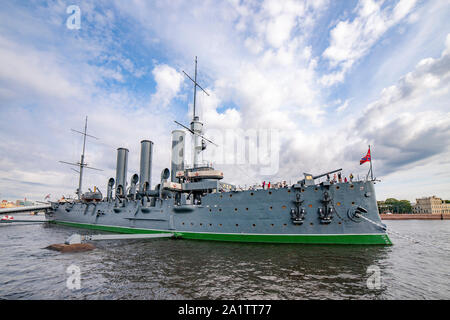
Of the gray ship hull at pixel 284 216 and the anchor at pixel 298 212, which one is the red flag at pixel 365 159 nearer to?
the gray ship hull at pixel 284 216

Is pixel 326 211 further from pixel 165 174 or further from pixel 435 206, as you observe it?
pixel 435 206

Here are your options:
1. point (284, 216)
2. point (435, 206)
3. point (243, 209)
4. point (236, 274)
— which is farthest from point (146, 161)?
point (435, 206)

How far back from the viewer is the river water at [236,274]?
7535 mm

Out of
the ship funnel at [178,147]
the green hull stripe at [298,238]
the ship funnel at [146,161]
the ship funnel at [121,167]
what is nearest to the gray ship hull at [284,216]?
the green hull stripe at [298,238]

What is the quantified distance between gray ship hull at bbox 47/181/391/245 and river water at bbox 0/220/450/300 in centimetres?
123

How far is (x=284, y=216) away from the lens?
16547 mm

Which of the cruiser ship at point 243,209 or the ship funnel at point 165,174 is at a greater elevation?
the ship funnel at point 165,174

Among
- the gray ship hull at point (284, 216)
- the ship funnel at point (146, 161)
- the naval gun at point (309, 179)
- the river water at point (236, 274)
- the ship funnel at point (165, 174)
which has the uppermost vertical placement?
the ship funnel at point (146, 161)

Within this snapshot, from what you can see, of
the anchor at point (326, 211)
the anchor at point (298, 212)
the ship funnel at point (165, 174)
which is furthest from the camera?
the ship funnel at point (165, 174)

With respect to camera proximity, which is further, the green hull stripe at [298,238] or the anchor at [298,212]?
the anchor at [298,212]

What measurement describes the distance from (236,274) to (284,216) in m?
8.16

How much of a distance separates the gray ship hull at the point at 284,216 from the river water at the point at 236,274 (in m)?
1.23
